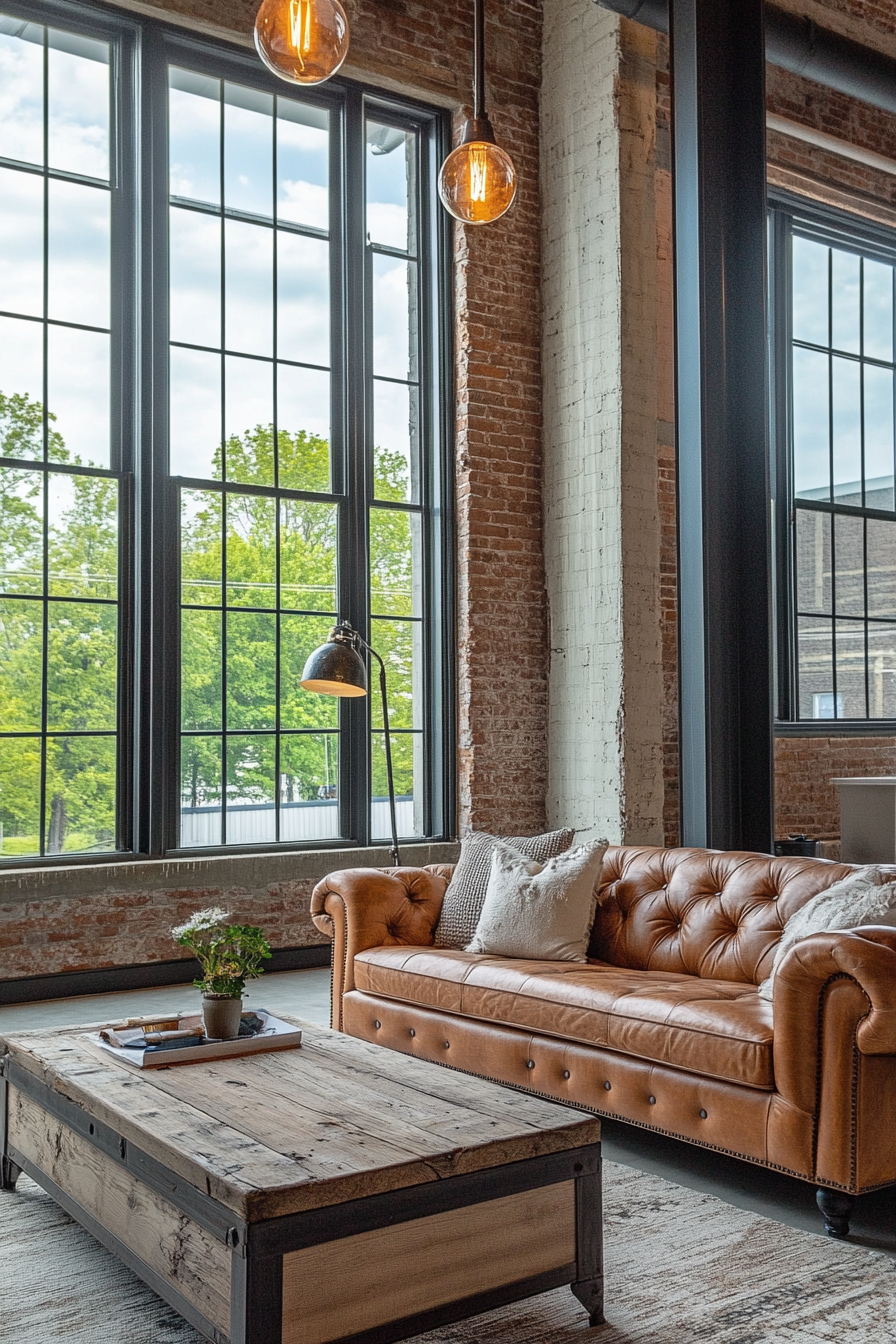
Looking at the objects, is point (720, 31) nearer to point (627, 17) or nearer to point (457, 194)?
point (627, 17)

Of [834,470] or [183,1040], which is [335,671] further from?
[834,470]

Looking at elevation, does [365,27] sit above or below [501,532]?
above

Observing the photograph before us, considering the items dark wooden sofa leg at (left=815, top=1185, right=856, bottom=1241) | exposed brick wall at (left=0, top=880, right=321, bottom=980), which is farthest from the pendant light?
exposed brick wall at (left=0, top=880, right=321, bottom=980)

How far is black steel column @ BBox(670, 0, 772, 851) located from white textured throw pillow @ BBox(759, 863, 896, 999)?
5.00 feet

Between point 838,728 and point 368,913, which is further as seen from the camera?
point 838,728

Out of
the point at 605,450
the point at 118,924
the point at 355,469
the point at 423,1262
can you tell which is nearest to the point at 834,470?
the point at 605,450

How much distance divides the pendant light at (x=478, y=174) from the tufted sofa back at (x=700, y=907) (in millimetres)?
2396

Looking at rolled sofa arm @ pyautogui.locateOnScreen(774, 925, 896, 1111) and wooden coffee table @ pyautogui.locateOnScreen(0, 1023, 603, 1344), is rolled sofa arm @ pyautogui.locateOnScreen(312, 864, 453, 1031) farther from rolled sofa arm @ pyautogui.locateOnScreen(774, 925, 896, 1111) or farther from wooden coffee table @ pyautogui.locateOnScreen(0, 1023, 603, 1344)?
rolled sofa arm @ pyautogui.locateOnScreen(774, 925, 896, 1111)

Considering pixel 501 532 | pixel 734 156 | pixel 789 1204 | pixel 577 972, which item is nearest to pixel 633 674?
pixel 501 532

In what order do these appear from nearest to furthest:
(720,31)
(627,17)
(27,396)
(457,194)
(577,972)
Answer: (577,972) < (457,194) < (720,31) < (27,396) < (627,17)

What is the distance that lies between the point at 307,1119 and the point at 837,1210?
1.35 m

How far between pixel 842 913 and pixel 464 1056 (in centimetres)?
137

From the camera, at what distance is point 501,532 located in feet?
24.1

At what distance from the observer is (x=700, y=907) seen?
13.4 feet
